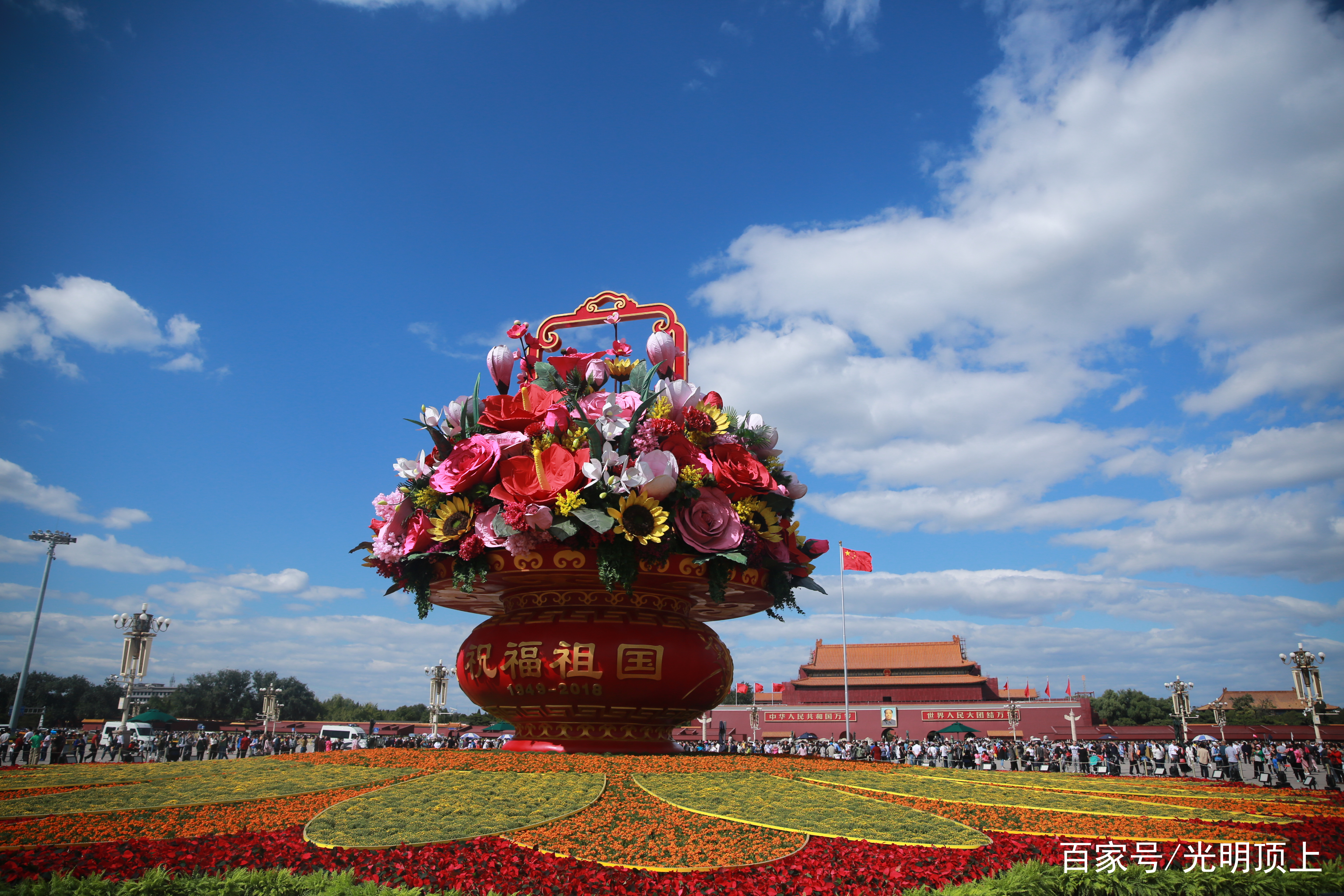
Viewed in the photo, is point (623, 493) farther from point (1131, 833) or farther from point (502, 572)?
point (1131, 833)

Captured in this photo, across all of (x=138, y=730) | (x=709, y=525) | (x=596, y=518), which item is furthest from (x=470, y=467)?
(x=138, y=730)

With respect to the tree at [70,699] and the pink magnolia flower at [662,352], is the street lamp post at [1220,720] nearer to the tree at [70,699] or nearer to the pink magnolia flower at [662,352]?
the pink magnolia flower at [662,352]

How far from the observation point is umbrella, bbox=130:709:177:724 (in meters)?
28.8

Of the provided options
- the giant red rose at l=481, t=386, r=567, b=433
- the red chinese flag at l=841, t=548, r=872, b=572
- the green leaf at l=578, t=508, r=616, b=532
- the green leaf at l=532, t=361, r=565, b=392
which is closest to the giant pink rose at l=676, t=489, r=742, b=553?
the green leaf at l=578, t=508, r=616, b=532

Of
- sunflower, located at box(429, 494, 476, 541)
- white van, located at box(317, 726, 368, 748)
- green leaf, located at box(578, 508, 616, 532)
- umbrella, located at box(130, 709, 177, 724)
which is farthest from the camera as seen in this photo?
white van, located at box(317, 726, 368, 748)

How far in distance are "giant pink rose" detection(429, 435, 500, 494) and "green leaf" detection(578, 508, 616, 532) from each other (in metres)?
0.76

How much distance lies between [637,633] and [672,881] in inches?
102

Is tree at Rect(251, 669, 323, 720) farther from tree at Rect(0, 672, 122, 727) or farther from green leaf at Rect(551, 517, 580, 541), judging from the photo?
green leaf at Rect(551, 517, 580, 541)

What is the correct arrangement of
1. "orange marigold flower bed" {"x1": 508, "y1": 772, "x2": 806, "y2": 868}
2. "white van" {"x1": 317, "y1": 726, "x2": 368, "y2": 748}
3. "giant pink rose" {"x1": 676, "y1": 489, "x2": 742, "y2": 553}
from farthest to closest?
"white van" {"x1": 317, "y1": 726, "x2": 368, "y2": 748}
"giant pink rose" {"x1": 676, "y1": 489, "x2": 742, "y2": 553}
"orange marigold flower bed" {"x1": 508, "y1": 772, "x2": 806, "y2": 868}

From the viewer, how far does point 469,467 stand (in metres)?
5.49

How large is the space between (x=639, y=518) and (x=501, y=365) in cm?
206

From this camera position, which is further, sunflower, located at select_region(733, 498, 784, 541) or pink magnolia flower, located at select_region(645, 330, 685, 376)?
pink magnolia flower, located at select_region(645, 330, 685, 376)

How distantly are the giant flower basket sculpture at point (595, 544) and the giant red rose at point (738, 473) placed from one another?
13mm

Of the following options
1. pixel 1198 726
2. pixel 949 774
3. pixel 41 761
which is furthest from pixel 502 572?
pixel 1198 726
